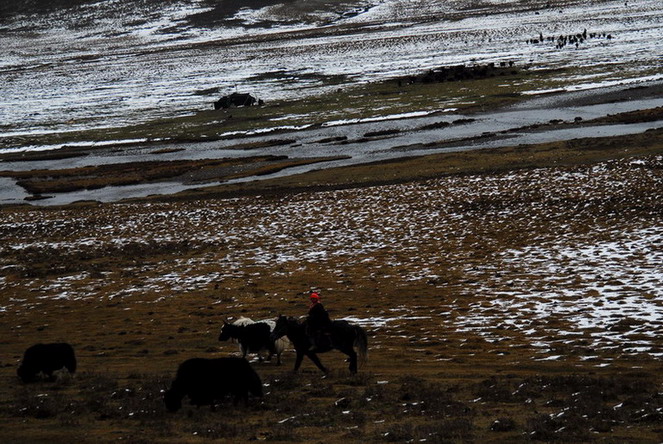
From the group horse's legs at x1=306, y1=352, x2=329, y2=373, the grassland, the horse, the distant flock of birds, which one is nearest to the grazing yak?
horse's legs at x1=306, y1=352, x2=329, y2=373

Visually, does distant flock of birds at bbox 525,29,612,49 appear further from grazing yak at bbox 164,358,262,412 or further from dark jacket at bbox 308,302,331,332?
grazing yak at bbox 164,358,262,412

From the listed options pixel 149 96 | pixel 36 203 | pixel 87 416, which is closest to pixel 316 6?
pixel 149 96

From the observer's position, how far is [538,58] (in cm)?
10138

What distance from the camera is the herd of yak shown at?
43.7ft

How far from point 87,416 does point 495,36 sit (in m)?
129

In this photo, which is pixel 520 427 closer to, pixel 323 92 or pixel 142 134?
pixel 142 134

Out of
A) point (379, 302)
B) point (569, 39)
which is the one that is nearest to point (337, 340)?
point (379, 302)

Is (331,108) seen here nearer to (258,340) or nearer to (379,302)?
(379,302)

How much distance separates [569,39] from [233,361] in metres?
112

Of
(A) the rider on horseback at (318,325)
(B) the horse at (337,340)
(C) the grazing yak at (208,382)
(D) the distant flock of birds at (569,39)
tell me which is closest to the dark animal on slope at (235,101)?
(D) the distant flock of birds at (569,39)

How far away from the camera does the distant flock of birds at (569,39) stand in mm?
112812

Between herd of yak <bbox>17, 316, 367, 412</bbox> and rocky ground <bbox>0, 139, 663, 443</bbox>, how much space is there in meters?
0.29

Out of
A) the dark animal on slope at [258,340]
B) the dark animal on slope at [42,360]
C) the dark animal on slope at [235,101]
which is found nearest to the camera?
the dark animal on slope at [42,360]

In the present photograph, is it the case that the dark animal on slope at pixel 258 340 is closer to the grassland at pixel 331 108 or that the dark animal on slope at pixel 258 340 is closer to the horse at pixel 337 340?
the horse at pixel 337 340
